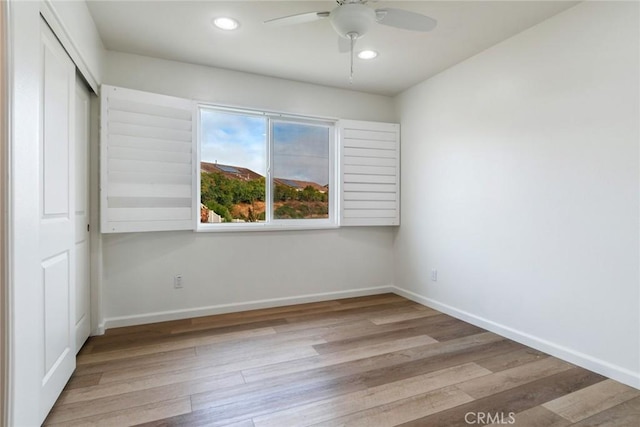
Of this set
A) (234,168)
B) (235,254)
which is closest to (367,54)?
(234,168)

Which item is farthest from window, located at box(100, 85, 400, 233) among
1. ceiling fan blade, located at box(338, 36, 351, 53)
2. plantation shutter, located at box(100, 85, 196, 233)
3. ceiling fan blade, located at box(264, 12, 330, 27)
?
ceiling fan blade, located at box(264, 12, 330, 27)

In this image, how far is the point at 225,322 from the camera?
9.77 ft

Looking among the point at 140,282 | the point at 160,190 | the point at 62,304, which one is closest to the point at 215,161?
the point at 160,190

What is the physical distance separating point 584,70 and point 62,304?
3.55m

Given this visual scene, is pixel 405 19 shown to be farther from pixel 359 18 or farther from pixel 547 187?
pixel 547 187

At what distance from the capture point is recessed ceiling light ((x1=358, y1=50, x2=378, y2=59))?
280 centimetres

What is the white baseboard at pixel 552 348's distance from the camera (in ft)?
6.44

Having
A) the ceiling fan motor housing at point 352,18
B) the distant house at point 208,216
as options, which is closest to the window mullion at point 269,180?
the distant house at point 208,216

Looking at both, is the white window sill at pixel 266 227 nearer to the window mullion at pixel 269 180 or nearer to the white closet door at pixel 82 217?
the window mullion at pixel 269 180

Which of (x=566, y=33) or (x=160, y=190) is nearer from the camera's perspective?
(x=566, y=33)

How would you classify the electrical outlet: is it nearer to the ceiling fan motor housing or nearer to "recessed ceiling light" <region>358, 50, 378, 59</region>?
the ceiling fan motor housing

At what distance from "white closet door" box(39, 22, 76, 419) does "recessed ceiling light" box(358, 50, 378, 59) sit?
2150mm

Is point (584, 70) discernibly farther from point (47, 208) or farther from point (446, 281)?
point (47, 208)

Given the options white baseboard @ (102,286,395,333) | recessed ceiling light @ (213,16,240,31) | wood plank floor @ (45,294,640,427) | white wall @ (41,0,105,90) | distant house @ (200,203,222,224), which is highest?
recessed ceiling light @ (213,16,240,31)
